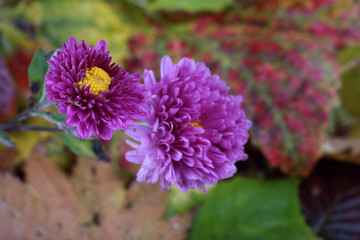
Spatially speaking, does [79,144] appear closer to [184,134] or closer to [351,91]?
[184,134]

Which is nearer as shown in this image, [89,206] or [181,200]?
[89,206]

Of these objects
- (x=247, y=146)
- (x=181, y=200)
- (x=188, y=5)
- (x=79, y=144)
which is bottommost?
(x=181, y=200)

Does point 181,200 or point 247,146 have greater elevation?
point 247,146

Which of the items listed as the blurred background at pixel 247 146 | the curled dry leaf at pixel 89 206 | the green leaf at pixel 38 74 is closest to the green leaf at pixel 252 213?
the blurred background at pixel 247 146

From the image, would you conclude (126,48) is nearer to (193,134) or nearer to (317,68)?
(317,68)

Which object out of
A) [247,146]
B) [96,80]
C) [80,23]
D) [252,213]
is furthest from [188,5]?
[96,80]

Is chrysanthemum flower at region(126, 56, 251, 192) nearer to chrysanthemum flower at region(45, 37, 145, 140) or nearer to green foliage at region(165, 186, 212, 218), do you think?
chrysanthemum flower at region(45, 37, 145, 140)

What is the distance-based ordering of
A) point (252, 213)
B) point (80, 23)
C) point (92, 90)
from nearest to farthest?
point (92, 90) → point (252, 213) → point (80, 23)
